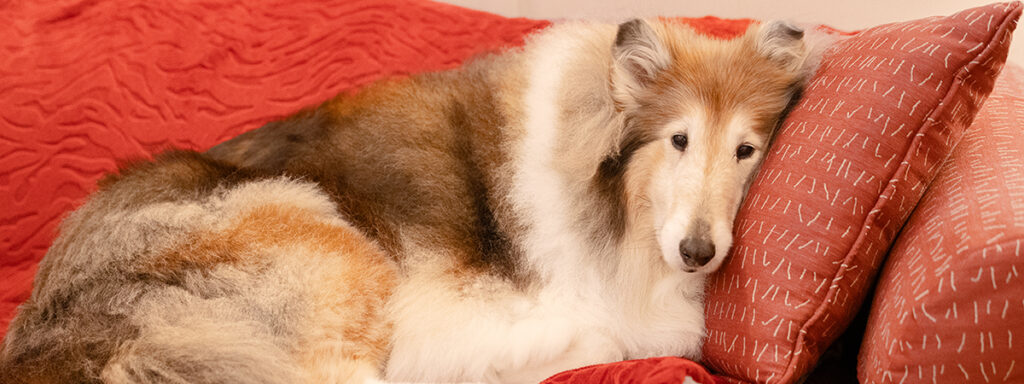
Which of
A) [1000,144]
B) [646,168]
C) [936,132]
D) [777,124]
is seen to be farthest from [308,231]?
[1000,144]

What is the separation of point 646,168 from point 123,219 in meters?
1.34

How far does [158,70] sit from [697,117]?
6.52 feet

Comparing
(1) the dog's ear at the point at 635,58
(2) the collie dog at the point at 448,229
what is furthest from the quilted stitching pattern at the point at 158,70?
(1) the dog's ear at the point at 635,58

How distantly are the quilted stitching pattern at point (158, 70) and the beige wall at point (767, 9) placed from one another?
1.51ft

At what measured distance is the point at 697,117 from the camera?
163 cm

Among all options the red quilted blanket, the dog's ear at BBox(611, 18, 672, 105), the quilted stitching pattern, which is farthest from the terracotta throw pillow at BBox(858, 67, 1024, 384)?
the quilted stitching pattern

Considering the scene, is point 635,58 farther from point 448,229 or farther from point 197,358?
point 197,358

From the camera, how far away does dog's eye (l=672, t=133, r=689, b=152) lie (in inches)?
64.9

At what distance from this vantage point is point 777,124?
1687mm

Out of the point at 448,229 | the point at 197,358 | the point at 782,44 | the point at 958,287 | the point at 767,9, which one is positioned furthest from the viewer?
the point at 767,9

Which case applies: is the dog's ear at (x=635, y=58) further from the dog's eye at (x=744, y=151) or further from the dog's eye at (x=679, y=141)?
the dog's eye at (x=744, y=151)

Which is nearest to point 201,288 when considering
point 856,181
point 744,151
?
point 744,151

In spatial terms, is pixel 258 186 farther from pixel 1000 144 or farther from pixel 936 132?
pixel 1000 144

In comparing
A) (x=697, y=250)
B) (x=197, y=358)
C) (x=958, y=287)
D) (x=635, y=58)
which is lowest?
(x=197, y=358)
